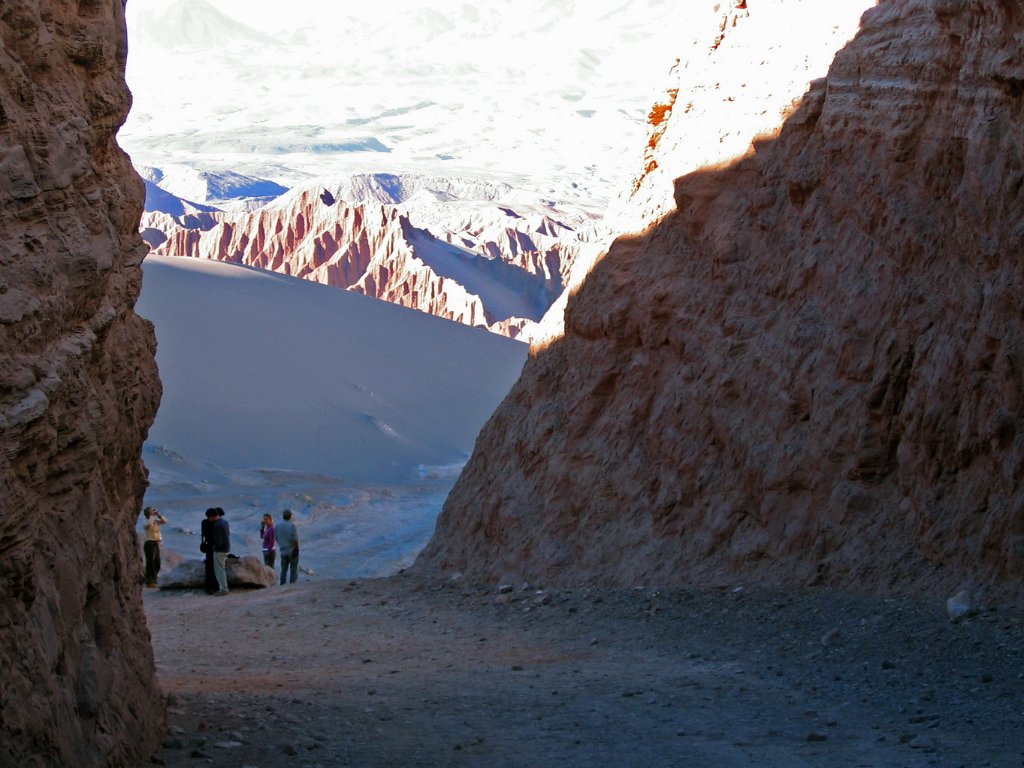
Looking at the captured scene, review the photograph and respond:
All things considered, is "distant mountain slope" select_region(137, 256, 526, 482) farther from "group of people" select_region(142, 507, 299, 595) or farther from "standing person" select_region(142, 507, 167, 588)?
"standing person" select_region(142, 507, 167, 588)

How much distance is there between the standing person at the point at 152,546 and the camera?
49.0 feet

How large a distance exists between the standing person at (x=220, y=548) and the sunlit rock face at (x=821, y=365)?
8.20 feet

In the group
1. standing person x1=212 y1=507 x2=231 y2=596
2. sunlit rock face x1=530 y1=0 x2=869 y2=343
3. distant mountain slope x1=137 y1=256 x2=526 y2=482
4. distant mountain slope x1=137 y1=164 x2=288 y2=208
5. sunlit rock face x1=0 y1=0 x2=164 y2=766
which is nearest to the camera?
sunlit rock face x1=0 y1=0 x2=164 y2=766

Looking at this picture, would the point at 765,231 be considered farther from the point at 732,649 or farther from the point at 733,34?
the point at 732,649

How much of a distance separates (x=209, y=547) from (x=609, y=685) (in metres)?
7.22

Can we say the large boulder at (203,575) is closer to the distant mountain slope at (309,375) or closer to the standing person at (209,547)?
the standing person at (209,547)

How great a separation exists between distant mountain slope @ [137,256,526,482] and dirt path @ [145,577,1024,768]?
23.1 metres

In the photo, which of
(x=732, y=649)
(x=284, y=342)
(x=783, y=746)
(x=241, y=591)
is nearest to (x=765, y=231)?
(x=732, y=649)

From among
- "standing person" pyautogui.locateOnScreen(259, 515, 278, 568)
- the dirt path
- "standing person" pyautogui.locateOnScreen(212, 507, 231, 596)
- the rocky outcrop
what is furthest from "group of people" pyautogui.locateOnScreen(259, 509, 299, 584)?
the rocky outcrop

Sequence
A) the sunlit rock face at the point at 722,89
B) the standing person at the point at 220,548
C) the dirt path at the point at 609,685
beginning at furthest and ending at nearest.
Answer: the standing person at the point at 220,548 < the sunlit rock face at the point at 722,89 < the dirt path at the point at 609,685

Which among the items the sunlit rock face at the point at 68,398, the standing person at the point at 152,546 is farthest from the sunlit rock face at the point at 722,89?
the sunlit rock face at the point at 68,398

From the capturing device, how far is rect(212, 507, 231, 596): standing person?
13508 mm

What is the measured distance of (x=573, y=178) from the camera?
132750mm

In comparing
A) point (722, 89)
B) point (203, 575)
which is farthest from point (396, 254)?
point (722, 89)
